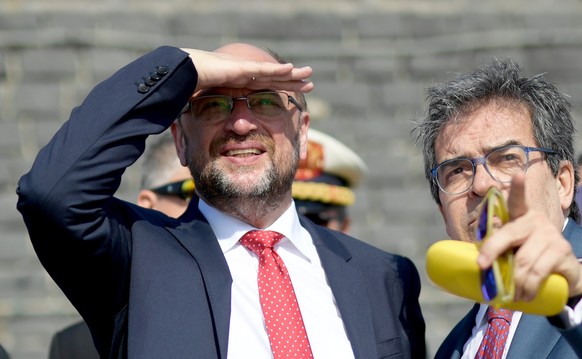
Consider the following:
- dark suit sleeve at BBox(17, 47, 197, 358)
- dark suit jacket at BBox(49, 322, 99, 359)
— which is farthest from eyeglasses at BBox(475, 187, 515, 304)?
dark suit jacket at BBox(49, 322, 99, 359)

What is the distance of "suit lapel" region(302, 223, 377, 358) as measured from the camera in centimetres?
363

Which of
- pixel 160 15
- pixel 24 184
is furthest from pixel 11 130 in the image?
pixel 24 184

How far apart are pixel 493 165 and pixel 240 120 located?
0.75 metres

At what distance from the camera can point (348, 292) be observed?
12.3 ft

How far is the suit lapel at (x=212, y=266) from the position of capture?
3490 millimetres

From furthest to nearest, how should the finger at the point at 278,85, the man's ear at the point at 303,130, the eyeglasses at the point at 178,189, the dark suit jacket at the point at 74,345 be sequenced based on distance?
1. the eyeglasses at the point at 178,189
2. the dark suit jacket at the point at 74,345
3. the man's ear at the point at 303,130
4. the finger at the point at 278,85

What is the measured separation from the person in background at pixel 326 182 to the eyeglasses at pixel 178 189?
1.36 ft

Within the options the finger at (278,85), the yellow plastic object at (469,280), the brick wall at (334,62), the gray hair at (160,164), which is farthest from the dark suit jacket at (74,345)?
the yellow plastic object at (469,280)

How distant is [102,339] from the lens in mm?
3564

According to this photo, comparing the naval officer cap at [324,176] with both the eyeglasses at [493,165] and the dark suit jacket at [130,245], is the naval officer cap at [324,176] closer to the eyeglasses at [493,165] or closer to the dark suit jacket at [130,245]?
the dark suit jacket at [130,245]

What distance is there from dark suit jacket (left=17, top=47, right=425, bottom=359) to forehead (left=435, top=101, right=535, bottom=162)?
536mm

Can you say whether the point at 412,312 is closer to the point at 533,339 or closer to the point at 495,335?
the point at 495,335

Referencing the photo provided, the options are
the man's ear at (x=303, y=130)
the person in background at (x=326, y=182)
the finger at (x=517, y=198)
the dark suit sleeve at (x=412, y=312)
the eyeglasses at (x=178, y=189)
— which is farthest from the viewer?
the person in background at (x=326, y=182)

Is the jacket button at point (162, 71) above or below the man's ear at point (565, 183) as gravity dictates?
above
